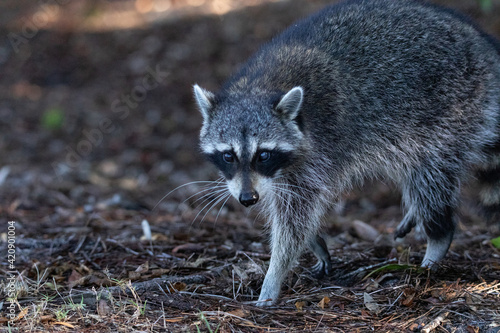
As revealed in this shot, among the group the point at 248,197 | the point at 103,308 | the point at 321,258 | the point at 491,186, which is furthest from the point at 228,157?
the point at 491,186

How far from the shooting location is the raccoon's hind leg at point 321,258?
14.5 feet

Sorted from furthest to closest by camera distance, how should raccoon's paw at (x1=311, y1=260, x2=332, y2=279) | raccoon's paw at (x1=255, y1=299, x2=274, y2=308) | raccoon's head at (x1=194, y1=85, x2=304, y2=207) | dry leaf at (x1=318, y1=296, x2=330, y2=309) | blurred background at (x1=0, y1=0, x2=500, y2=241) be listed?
blurred background at (x1=0, y1=0, x2=500, y2=241)
raccoon's paw at (x1=311, y1=260, x2=332, y2=279)
raccoon's head at (x1=194, y1=85, x2=304, y2=207)
raccoon's paw at (x1=255, y1=299, x2=274, y2=308)
dry leaf at (x1=318, y1=296, x2=330, y2=309)

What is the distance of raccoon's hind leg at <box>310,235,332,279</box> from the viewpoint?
4.41 metres

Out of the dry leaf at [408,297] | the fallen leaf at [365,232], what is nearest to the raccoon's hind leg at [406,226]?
the fallen leaf at [365,232]

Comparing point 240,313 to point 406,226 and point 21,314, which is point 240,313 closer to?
point 21,314

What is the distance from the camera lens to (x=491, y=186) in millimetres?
4758

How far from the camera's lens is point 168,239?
5051 mm

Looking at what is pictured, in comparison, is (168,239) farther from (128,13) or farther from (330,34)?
(128,13)

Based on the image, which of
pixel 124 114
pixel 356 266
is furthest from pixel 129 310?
pixel 124 114

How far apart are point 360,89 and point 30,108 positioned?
7325 mm

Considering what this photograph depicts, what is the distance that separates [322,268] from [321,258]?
0.08 meters

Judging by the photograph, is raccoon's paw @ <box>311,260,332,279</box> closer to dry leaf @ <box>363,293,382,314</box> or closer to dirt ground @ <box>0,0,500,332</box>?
dirt ground @ <box>0,0,500,332</box>

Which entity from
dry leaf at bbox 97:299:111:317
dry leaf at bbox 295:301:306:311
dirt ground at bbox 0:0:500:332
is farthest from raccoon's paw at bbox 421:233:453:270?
dry leaf at bbox 97:299:111:317

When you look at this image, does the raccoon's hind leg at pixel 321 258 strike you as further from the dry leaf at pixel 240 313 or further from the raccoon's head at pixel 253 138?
the dry leaf at pixel 240 313
